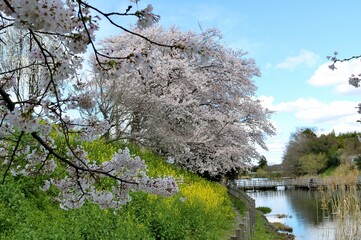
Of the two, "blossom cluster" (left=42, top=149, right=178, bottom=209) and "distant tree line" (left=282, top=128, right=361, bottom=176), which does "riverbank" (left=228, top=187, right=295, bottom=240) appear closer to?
"blossom cluster" (left=42, top=149, right=178, bottom=209)

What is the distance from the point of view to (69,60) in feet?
8.24

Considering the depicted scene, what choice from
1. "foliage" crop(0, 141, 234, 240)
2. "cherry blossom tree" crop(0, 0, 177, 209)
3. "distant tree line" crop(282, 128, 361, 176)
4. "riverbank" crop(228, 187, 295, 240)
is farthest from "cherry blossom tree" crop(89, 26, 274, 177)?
"distant tree line" crop(282, 128, 361, 176)

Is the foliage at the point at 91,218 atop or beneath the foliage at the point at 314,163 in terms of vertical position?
beneath

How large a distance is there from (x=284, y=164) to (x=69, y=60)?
66.8 metres

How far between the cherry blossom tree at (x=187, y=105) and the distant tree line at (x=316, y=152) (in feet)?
98.1

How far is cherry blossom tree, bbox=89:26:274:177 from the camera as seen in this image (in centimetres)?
1493

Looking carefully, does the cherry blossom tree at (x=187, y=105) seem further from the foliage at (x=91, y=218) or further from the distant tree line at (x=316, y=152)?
the distant tree line at (x=316, y=152)

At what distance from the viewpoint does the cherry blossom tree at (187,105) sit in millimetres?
14926

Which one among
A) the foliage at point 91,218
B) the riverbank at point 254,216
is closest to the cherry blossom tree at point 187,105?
the riverbank at point 254,216

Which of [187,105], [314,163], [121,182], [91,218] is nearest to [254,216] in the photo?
[187,105]

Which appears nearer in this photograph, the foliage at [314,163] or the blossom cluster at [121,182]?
the blossom cluster at [121,182]

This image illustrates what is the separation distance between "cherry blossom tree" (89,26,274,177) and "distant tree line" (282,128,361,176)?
29.9 m

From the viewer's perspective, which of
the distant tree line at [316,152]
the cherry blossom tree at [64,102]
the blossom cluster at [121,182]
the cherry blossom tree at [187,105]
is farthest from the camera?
the distant tree line at [316,152]

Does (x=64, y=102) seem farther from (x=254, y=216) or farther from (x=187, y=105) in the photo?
(x=187, y=105)
